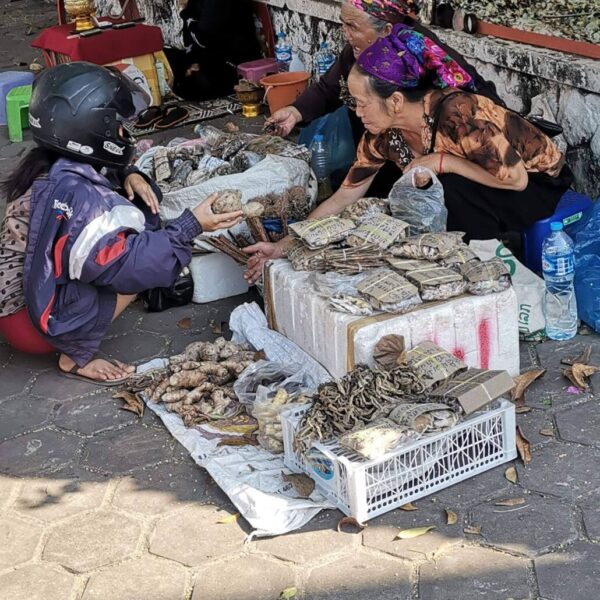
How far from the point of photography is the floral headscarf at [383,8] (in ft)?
16.2

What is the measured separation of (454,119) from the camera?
4.30 m

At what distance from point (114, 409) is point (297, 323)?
2.71 ft

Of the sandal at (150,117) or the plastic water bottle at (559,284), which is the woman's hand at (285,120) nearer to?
the plastic water bottle at (559,284)

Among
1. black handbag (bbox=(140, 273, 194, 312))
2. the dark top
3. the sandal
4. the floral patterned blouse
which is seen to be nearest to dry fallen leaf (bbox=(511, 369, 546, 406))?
the floral patterned blouse

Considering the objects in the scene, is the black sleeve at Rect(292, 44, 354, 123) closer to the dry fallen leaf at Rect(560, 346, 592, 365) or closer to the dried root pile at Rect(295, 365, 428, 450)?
the dry fallen leaf at Rect(560, 346, 592, 365)

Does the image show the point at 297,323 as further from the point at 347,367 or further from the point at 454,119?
the point at 454,119

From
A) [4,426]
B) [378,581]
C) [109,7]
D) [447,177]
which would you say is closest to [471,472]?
[378,581]

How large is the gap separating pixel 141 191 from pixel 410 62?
1.31 metres

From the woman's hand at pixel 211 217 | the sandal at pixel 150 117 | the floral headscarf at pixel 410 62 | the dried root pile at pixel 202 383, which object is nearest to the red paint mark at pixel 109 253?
the woman's hand at pixel 211 217

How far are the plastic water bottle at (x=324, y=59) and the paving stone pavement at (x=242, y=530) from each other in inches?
138

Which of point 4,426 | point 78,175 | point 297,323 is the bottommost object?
point 4,426

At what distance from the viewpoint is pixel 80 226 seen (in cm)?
403

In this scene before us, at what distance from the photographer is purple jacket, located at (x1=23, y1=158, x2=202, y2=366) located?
4027mm

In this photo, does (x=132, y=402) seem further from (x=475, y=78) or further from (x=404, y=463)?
(x=475, y=78)
